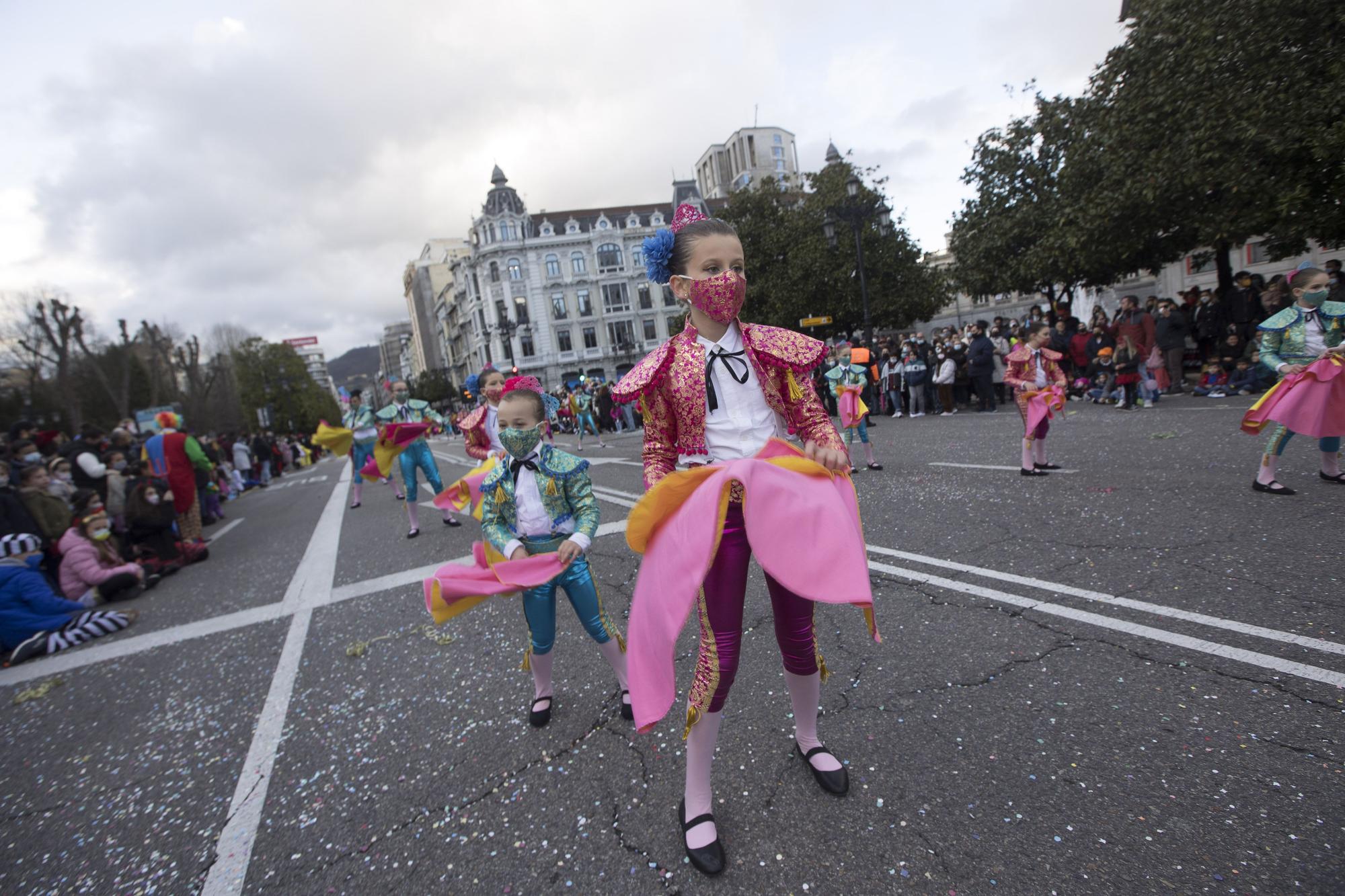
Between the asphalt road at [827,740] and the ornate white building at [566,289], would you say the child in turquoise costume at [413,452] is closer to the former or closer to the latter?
the asphalt road at [827,740]

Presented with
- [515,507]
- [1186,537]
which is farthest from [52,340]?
[1186,537]

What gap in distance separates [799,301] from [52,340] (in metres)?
36.5

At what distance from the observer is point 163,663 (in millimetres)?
5336

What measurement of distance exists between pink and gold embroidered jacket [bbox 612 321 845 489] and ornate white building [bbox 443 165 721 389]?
64.8 metres

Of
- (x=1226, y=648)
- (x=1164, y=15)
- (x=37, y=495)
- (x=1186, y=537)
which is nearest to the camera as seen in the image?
(x=1226, y=648)

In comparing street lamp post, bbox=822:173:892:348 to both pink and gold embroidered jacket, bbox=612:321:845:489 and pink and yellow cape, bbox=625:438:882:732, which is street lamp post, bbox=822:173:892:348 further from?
pink and yellow cape, bbox=625:438:882:732

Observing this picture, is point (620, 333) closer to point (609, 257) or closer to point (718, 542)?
point (609, 257)

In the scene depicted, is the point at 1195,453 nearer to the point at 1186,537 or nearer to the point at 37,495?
the point at 1186,537

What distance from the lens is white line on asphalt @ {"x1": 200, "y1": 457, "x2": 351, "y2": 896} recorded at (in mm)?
2736

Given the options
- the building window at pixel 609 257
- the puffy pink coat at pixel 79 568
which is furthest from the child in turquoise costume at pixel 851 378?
the building window at pixel 609 257

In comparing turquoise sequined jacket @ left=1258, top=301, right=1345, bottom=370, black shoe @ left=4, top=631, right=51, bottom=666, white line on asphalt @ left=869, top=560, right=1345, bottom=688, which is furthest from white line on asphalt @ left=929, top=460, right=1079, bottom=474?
black shoe @ left=4, top=631, right=51, bottom=666

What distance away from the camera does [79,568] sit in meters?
7.54

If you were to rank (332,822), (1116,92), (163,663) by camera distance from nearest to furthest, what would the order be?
(332,822)
(163,663)
(1116,92)

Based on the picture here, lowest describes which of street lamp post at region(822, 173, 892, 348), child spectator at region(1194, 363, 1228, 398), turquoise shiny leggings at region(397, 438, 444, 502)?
child spectator at region(1194, 363, 1228, 398)
